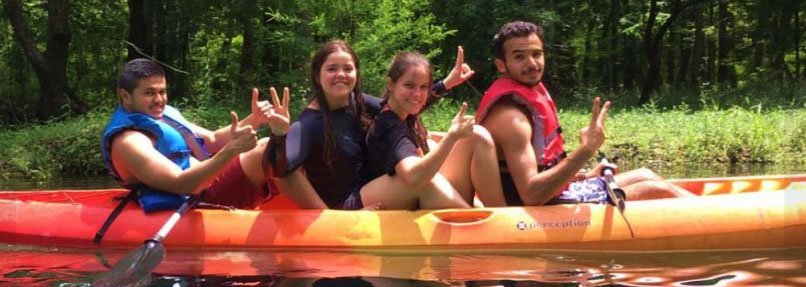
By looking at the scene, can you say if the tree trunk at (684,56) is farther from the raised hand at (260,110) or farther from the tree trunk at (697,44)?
the raised hand at (260,110)

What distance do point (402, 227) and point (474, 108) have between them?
1031 centimetres

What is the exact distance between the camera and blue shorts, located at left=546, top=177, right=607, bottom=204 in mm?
3473

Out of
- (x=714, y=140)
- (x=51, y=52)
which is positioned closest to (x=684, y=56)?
(x=714, y=140)

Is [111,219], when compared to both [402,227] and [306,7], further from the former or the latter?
[306,7]

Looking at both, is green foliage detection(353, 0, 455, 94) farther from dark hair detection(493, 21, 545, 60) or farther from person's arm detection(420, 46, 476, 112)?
dark hair detection(493, 21, 545, 60)

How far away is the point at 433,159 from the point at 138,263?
1.23 m

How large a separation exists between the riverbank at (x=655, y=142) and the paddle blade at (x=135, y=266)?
567 cm

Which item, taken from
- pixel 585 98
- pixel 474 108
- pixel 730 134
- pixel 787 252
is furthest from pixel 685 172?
pixel 585 98

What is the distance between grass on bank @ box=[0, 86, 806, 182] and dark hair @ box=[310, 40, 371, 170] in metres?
5.72

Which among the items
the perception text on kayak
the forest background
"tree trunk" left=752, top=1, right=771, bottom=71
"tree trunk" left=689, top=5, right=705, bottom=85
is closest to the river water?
the perception text on kayak

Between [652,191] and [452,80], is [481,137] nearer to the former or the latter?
[452,80]

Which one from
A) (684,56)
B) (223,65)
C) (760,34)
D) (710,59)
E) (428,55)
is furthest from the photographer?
(710,59)

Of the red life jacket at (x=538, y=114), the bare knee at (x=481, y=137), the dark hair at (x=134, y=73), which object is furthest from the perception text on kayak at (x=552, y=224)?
the dark hair at (x=134, y=73)

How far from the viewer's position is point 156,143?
331 cm
